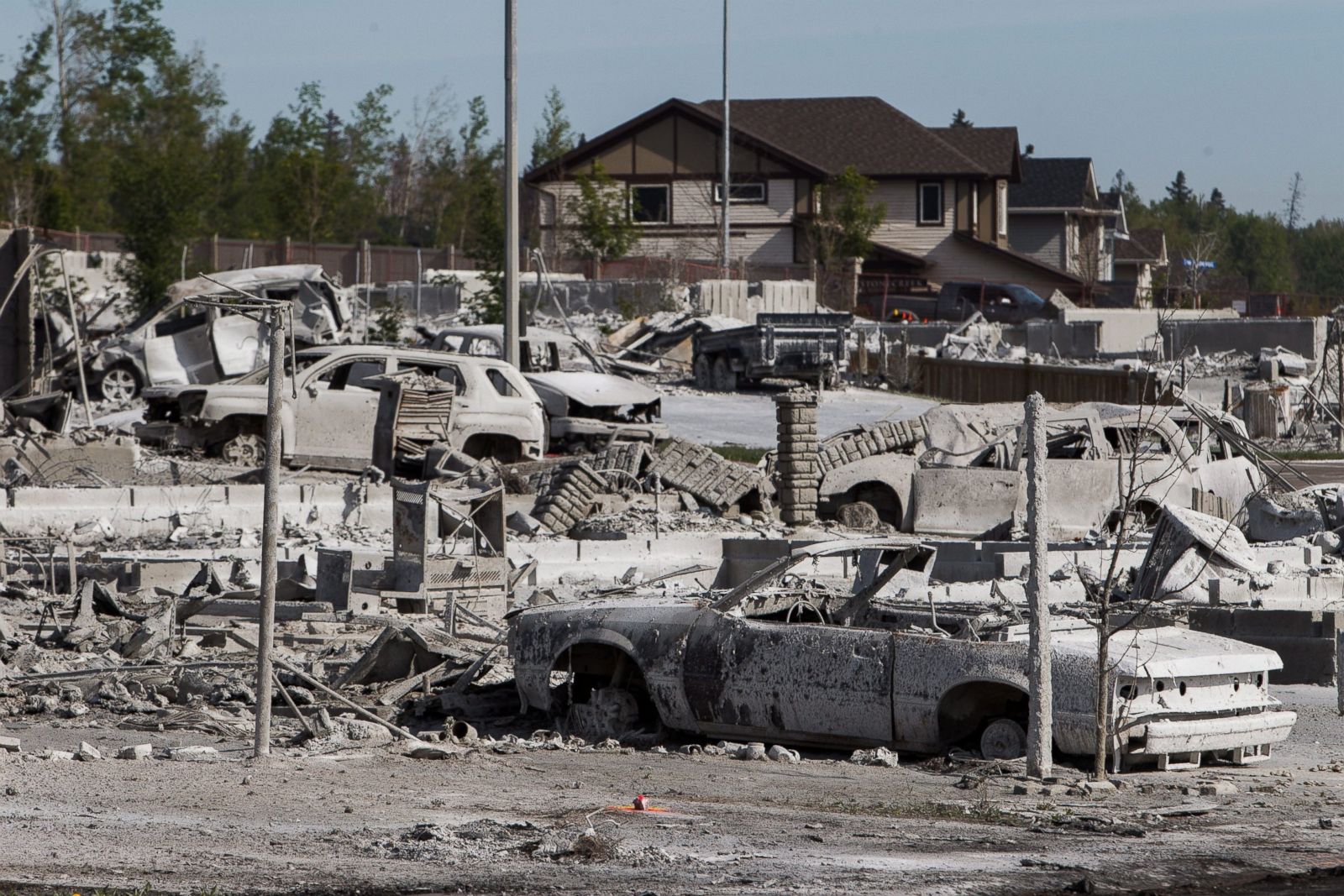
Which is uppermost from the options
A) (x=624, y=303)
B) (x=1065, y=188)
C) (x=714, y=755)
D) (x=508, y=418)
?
(x=1065, y=188)

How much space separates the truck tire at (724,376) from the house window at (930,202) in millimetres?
26706

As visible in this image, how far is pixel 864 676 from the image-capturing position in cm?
Result: 909

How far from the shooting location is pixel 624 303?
41062 mm

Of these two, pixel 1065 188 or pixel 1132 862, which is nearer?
pixel 1132 862

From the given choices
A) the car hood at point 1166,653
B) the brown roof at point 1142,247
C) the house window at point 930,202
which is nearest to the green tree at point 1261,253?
the brown roof at point 1142,247

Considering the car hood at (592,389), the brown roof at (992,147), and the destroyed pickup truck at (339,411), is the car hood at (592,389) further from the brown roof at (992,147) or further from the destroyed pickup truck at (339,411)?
the brown roof at (992,147)

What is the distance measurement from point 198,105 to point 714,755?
225 feet

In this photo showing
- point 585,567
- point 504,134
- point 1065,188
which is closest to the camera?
point 585,567

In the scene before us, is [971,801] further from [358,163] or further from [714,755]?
[358,163]

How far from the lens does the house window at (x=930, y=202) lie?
5934cm

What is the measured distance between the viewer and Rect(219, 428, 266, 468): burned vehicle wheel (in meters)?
20.6

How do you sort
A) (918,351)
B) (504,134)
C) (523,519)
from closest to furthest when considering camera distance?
1. (523,519)
2. (504,134)
3. (918,351)

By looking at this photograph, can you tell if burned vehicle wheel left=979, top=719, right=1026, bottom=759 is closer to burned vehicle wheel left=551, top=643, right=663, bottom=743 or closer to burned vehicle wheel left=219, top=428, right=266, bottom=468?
burned vehicle wheel left=551, top=643, right=663, bottom=743

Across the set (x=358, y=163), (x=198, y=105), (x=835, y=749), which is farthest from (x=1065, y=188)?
(x=835, y=749)
